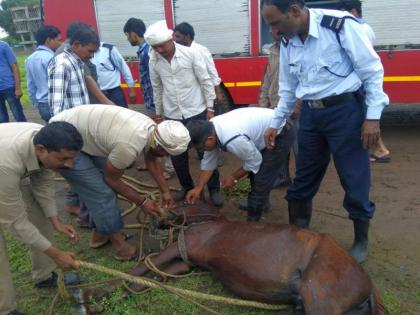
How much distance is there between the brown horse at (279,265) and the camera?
94.4 inches

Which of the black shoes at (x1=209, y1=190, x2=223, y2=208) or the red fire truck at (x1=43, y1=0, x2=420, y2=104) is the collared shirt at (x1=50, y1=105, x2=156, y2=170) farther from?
the red fire truck at (x1=43, y1=0, x2=420, y2=104)

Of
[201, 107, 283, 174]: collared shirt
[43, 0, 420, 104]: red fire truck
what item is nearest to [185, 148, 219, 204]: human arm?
[201, 107, 283, 174]: collared shirt

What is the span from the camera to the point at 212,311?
2697 millimetres

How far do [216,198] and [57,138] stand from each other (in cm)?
239

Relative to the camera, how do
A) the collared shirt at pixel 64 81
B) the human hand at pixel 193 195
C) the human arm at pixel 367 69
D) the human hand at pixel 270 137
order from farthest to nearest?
the collared shirt at pixel 64 81 → the human hand at pixel 193 195 → the human hand at pixel 270 137 → the human arm at pixel 367 69

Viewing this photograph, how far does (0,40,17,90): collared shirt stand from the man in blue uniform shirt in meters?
4.84

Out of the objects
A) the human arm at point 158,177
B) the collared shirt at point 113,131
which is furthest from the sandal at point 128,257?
the collared shirt at point 113,131

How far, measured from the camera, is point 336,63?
9.04 feet

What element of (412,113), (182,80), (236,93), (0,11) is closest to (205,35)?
(236,93)

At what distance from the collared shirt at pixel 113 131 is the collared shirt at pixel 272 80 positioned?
6.22ft

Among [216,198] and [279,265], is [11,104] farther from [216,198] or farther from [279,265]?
[279,265]

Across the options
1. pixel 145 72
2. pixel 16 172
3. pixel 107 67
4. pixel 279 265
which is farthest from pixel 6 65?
pixel 279 265

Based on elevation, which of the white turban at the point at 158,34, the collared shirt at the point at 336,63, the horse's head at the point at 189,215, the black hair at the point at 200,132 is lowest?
the horse's head at the point at 189,215

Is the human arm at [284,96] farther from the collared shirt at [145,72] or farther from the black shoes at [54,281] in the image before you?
the collared shirt at [145,72]
